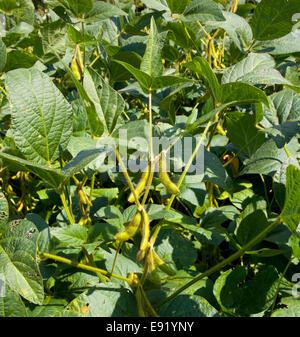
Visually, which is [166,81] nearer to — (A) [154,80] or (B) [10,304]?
(A) [154,80]

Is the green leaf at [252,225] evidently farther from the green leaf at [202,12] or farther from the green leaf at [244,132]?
the green leaf at [202,12]

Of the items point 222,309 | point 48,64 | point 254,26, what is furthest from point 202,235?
point 48,64

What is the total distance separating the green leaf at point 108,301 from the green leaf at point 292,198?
0.24 meters

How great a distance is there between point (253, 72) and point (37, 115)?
34cm

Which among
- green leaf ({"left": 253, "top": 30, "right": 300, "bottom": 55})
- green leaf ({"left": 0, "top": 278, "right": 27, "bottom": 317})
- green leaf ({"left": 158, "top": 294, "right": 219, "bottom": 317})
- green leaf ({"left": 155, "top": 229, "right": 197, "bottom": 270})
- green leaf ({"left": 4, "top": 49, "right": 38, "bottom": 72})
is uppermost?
green leaf ({"left": 4, "top": 49, "right": 38, "bottom": 72})

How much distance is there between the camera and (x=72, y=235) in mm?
490

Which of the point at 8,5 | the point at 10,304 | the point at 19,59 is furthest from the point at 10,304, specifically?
the point at 8,5

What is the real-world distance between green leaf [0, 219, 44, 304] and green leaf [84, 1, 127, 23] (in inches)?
22.5

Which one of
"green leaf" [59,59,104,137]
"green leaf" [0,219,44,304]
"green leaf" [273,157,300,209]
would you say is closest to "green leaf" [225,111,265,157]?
"green leaf" [273,157,300,209]

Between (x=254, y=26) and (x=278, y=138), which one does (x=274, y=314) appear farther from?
(x=254, y=26)

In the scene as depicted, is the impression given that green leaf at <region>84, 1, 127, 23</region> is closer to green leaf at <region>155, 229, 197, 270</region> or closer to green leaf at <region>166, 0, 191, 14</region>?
green leaf at <region>166, 0, 191, 14</region>

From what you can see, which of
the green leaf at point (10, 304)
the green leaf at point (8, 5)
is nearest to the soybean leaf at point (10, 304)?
the green leaf at point (10, 304)

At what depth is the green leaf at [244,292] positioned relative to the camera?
55 cm

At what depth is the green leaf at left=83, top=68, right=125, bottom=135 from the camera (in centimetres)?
48
